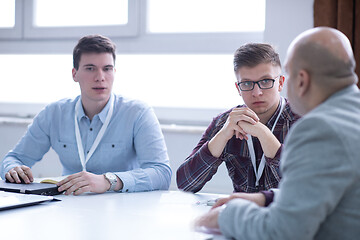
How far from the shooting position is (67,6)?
14.8 ft

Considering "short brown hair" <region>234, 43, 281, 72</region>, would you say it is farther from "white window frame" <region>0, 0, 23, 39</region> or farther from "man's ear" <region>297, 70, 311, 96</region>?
"white window frame" <region>0, 0, 23, 39</region>

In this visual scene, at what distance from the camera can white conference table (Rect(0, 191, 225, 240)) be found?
1377mm

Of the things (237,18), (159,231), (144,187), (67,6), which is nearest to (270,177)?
(144,187)

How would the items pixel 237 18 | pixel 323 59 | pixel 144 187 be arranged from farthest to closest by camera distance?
1. pixel 237 18
2. pixel 144 187
3. pixel 323 59

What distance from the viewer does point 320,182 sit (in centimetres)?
96

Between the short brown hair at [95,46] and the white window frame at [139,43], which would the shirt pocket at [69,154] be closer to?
the short brown hair at [95,46]

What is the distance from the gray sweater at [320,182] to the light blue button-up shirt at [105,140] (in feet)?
4.76

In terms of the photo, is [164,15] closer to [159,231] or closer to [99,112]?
[99,112]

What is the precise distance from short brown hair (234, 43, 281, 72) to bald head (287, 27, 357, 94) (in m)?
1.05

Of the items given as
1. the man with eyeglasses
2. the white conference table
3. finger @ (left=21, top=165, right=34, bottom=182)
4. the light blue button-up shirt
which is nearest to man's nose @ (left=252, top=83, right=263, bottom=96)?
the man with eyeglasses

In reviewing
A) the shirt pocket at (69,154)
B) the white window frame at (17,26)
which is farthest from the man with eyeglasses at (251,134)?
the white window frame at (17,26)

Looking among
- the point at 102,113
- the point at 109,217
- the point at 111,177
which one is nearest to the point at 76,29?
the point at 102,113

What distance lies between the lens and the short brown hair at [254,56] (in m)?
2.15

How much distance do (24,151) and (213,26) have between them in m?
1.96
